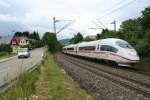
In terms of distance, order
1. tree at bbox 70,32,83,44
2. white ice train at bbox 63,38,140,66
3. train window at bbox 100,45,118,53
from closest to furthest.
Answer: white ice train at bbox 63,38,140,66, train window at bbox 100,45,118,53, tree at bbox 70,32,83,44

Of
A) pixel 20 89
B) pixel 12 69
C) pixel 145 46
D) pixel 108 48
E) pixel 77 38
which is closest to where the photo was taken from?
pixel 20 89

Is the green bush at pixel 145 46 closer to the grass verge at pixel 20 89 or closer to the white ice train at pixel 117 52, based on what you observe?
the white ice train at pixel 117 52

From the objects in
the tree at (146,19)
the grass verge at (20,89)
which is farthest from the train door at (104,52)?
the grass verge at (20,89)

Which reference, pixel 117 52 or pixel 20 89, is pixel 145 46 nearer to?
pixel 117 52

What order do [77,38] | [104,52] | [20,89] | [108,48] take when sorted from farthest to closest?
[77,38]
[104,52]
[108,48]
[20,89]

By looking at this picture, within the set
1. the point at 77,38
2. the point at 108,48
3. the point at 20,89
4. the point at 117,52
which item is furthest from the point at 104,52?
the point at 77,38

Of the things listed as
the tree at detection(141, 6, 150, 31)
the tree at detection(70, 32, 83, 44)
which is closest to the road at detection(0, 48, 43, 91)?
the tree at detection(141, 6, 150, 31)

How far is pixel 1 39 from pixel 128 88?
5682 inches

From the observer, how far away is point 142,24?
161 ft

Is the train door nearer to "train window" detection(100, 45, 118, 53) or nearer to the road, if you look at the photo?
"train window" detection(100, 45, 118, 53)

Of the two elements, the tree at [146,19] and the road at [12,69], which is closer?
the road at [12,69]

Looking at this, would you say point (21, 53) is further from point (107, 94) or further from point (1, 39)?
point (1, 39)

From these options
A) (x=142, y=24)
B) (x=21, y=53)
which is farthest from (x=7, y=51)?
(x=142, y=24)

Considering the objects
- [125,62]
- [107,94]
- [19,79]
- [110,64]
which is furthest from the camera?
[110,64]
